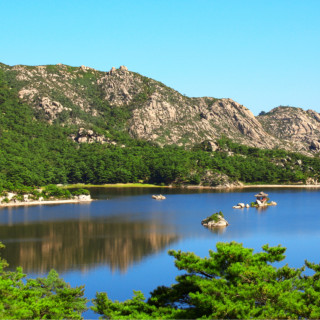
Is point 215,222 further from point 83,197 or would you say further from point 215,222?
point 83,197

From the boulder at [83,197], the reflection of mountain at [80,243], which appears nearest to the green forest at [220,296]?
the reflection of mountain at [80,243]

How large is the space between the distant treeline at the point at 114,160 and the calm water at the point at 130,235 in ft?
126

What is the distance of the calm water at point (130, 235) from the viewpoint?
165 feet

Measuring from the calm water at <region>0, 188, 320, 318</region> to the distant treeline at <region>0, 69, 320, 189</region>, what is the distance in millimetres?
38529

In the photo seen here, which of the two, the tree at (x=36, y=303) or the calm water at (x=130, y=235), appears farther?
the calm water at (x=130, y=235)

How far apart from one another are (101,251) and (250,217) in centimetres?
4075

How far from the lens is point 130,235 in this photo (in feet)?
233

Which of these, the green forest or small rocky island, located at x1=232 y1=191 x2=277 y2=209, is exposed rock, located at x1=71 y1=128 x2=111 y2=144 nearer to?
small rocky island, located at x1=232 y1=191 x2=277 y2=209

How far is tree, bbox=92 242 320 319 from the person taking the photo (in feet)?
74.4

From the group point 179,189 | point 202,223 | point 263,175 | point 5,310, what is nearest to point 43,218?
point 202,223

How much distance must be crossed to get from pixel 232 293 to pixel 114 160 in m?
146

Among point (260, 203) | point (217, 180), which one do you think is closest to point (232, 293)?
point (260, 203)

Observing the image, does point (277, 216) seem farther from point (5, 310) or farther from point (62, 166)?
point (62, 166)

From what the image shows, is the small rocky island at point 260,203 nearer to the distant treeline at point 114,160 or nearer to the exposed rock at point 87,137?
the distant treeline at point 114,160
